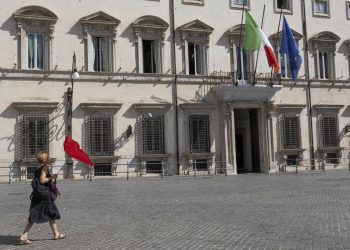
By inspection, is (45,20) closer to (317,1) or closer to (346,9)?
(317,1)

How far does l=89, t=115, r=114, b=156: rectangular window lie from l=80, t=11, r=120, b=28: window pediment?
4918mm

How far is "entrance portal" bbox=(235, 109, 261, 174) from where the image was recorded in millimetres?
30594

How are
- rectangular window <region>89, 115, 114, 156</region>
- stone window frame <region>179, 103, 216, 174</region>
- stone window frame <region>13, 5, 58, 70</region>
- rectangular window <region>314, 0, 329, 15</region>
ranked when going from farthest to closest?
rectangular window <region>314, 0, 329, 15</region>
stone window frame <region>179, 103, 216, 174</region>
rectangular window <region>89, 115, 114, 156</region>
stone window frame <region>13, 5, 58, 70</region>

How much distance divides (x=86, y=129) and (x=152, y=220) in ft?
51.8

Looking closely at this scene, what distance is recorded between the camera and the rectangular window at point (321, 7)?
32.9m

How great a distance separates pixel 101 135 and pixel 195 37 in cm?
794

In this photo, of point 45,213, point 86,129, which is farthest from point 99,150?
point 45,213

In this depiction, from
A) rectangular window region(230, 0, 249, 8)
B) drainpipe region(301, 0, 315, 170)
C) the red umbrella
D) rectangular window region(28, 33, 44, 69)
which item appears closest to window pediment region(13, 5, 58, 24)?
rectangular window region(28, 33, 44, 69)

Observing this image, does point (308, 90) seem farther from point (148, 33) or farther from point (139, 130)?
point (139, 130)

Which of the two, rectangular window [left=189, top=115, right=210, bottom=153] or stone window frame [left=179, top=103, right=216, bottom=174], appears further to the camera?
rectangular window [left=189, top=115, right=210, bottom=153]

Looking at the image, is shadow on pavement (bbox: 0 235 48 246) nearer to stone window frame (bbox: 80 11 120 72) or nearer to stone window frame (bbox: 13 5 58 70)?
stone window frame (bbox: 13 5 58 70)

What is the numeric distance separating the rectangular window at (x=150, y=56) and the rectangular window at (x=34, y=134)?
631 centimetres

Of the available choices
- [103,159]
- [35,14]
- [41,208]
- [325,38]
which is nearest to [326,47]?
[325,38]

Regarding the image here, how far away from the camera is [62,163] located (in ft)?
83.9
